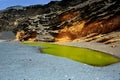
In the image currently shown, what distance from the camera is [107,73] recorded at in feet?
66.9

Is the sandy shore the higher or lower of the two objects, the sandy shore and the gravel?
the lower

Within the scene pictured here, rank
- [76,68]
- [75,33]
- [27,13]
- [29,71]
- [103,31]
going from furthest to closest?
1. [27,13]
2. [75,33]
3. [103,31]
4. [76,68]
5. [29,71]

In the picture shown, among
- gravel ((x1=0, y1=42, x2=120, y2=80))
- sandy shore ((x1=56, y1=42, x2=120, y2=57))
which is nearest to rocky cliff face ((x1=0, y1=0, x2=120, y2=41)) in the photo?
sandy shore ((x1=56, y1=42, x2=120, y2=57))

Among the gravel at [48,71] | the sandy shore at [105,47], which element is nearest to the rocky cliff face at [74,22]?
the sandy shore at [105,47]

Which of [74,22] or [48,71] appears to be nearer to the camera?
[48,71]

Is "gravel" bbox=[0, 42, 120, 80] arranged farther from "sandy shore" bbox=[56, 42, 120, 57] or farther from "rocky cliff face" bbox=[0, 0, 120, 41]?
"rocky cliff face" bbox=[0, 0, 120, 41]

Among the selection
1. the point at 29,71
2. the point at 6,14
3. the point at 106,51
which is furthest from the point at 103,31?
the point at 6,14

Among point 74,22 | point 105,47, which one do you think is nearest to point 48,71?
point 105,47

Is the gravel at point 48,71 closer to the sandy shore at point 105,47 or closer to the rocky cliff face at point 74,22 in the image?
the sandy shore at point 105,47

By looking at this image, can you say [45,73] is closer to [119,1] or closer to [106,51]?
[106,51]

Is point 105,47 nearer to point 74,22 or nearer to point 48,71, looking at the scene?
point 74,22

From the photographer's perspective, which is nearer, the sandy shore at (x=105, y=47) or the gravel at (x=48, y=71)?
the gravel at (x=48, y=71)

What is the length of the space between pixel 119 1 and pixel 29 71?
3042 cm

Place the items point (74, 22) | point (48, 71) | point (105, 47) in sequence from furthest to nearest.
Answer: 1. point (74, 22)
2. point (105, 47)
3. point (48, 71)
